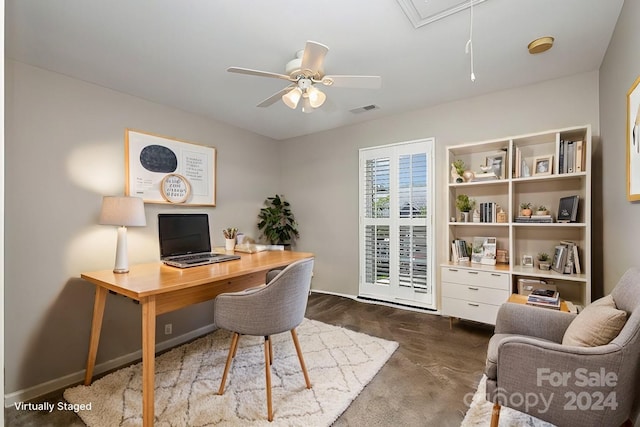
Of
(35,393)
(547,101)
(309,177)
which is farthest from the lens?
(309,177)

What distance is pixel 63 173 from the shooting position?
2254 mm

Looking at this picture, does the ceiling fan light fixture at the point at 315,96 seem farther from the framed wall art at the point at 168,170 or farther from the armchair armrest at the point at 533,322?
the armchair armrest at the point at 533,322

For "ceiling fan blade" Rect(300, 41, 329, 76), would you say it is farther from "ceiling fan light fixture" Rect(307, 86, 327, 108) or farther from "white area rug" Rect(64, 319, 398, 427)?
"white area rug" Rect(64, 319, 398, 427)

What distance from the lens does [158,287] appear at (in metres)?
1.62

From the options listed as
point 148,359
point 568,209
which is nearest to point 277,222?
point 148,359

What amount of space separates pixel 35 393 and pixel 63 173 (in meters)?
1.61

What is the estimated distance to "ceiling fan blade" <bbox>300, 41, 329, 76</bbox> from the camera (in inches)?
63.5

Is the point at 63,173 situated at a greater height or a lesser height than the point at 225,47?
lesser

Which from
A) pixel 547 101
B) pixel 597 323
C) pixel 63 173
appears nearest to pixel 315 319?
pixel 597 323

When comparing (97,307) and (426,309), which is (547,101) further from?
(97,307)

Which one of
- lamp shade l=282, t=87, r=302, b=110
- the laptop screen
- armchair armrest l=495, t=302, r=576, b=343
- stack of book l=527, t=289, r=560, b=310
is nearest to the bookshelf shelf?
stack of book l=527, t=289, r=560, b=310

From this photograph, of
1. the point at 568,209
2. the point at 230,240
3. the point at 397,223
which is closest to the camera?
the point at 568,209

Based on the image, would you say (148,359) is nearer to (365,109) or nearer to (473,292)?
(473,292)

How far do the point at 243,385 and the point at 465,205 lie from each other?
106 inches
